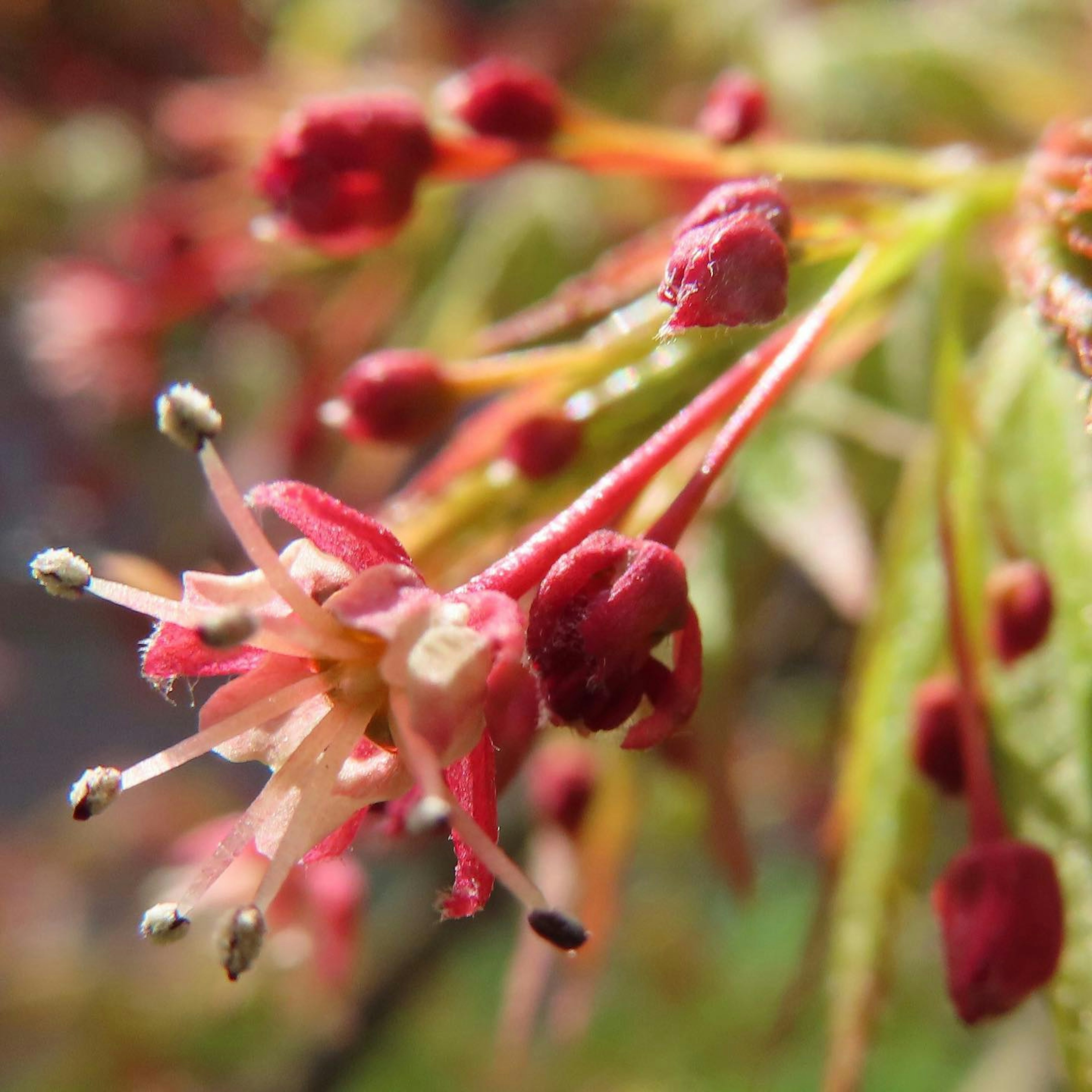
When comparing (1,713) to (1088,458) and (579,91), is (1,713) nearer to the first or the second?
(579,91)

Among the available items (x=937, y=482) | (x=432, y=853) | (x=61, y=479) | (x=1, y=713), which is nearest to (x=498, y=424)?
(x=937, y=482)

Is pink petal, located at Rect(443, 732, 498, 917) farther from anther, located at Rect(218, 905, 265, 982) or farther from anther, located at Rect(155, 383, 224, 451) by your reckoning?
anther, located at Rect(155, 383, 224, 451)

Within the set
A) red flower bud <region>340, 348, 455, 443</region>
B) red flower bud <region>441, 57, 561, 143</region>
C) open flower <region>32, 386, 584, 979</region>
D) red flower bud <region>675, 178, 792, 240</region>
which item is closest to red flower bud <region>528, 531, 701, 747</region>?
open flower <region>32, 386, 584, 979</region>

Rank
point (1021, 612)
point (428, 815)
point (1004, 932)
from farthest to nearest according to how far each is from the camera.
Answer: point (1021, 612), point (1004, 932), point (428, 815)

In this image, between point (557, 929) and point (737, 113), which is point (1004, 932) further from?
point (737, 113)

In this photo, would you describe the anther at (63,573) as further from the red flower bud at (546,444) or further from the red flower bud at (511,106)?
the red flower bud at (511,106)

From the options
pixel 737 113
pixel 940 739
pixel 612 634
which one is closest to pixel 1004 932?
pixel 940 739
